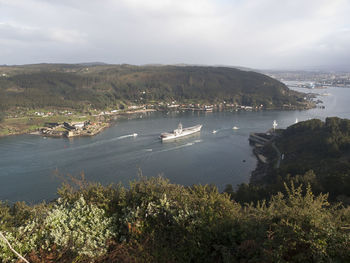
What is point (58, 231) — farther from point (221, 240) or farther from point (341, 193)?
point (341, 193)

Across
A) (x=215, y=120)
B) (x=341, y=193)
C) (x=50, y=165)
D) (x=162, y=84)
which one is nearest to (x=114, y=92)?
(x=162, y=84)

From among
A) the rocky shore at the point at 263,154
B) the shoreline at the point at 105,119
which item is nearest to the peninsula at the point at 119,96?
the shoreline at the point at 105,119

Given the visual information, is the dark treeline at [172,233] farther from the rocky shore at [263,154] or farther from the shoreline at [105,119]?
the shoreline at [105,119]

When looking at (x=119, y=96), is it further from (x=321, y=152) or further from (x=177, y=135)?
(x=321, y=152)

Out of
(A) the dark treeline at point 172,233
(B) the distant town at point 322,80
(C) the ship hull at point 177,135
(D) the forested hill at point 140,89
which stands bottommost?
(C) the ship hull at point 177,135

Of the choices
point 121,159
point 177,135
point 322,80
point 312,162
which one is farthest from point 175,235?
point 322,80

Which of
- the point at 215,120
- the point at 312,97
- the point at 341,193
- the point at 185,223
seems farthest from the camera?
the point at 312,97
